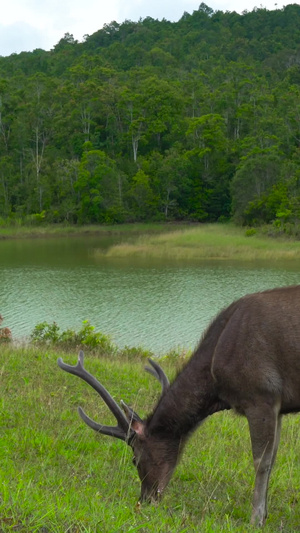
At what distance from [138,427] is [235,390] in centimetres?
77

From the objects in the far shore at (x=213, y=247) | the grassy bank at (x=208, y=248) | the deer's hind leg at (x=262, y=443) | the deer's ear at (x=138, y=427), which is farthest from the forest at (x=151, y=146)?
the deer's hind leg at (x=262, y=443)

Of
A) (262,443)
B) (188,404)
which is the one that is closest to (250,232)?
(188,404)

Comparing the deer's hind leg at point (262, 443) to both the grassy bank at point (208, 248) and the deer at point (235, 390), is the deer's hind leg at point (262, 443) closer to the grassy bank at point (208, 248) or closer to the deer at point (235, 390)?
the deer at point (235, 390)

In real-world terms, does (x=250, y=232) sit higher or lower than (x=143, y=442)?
lower

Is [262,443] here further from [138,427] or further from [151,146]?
[151,146]

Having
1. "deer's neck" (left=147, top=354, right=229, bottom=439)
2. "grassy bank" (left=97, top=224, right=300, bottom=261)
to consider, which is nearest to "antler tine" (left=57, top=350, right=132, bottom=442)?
"deer's neck" (left=147, top=354, right=229, bottom=439)

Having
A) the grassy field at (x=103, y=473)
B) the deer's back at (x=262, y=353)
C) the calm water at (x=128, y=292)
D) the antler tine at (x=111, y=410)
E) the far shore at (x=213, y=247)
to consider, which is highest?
the deer's back at (x=262, y=353)

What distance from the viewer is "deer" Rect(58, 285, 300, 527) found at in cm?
406

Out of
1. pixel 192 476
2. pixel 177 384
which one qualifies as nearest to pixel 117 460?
pixel 192 476

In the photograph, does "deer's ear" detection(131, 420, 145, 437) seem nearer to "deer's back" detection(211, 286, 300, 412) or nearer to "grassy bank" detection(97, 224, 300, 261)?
"deer's back" detection(211, 286, 300, 412)

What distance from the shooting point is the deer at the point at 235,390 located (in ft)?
13.3

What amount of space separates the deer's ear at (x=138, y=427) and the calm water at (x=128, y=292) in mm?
11262

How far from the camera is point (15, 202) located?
2633 inches

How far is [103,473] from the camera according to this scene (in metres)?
4.91
